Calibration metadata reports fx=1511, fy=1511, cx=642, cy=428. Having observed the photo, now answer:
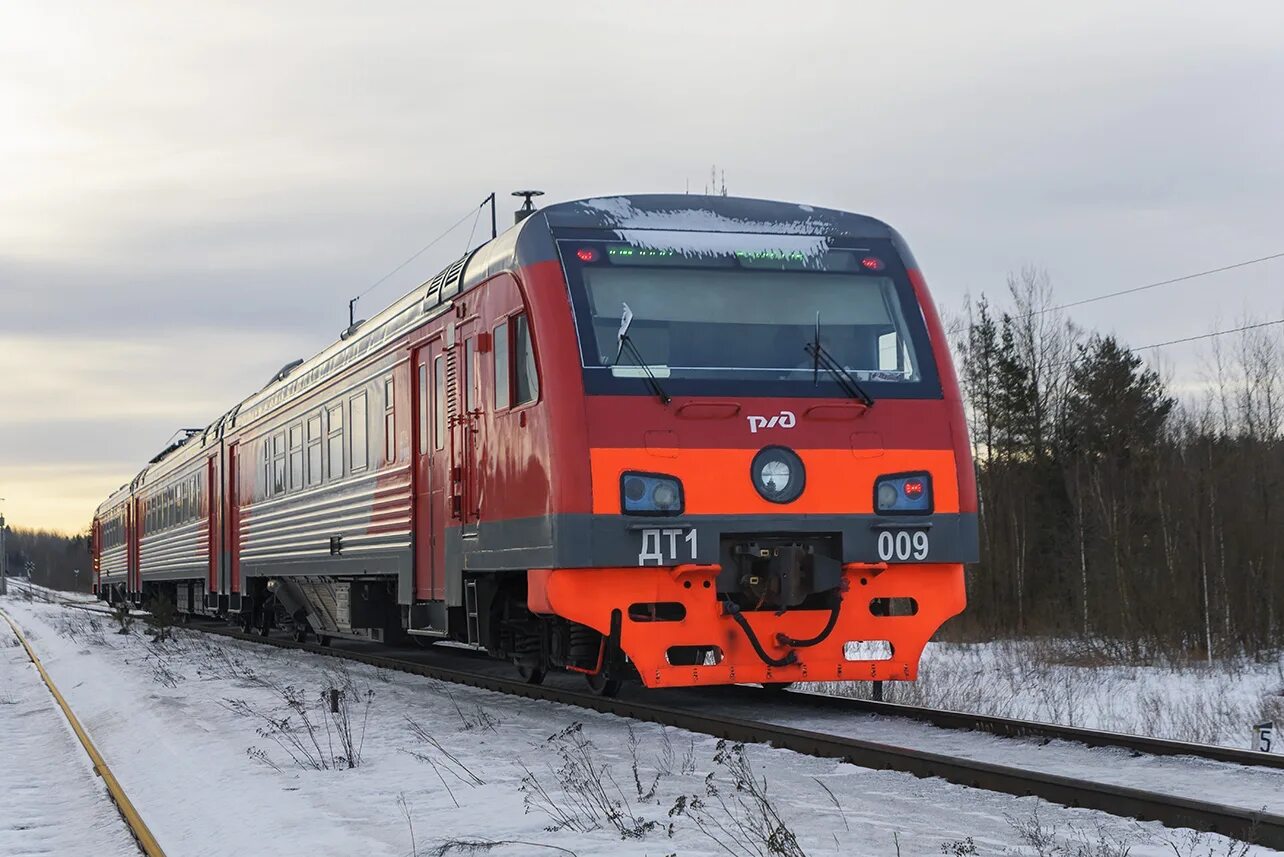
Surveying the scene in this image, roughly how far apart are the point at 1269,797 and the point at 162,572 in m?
28.9

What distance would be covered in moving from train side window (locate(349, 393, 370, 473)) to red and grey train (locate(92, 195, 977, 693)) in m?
3.02

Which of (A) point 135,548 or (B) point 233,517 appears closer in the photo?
(B) point 233,517

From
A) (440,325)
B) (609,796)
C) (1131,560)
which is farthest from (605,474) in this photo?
(1131,560)

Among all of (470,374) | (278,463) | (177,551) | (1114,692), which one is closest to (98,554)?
(177,551)

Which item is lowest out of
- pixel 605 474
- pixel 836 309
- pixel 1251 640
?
pixel 1251 640

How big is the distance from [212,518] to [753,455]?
1731 cm

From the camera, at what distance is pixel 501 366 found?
10438mm

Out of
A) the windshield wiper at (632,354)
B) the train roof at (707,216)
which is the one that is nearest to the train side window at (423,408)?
the train roof at (707,216)

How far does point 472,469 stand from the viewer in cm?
1101

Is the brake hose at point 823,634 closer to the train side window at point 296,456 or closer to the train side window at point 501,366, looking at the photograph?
the train side window at point 501,366

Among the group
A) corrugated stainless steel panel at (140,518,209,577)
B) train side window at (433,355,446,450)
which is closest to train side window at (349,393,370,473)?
train side window at (433,355,446,450)

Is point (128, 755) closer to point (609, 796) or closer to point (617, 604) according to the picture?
point (617, 604)

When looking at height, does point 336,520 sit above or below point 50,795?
above

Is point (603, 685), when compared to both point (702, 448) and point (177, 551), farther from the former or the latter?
point (177, 551)
